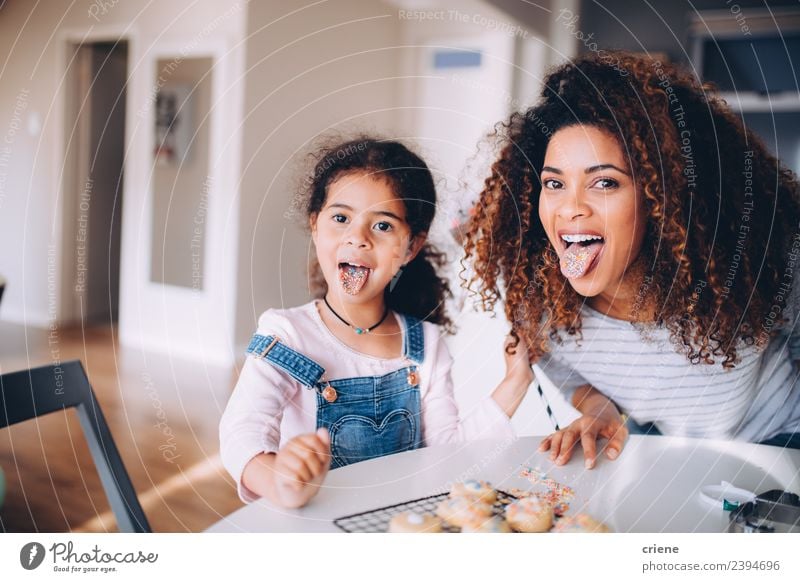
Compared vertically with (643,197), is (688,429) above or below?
below

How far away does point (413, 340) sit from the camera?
27.9 inches

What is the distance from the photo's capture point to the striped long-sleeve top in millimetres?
777

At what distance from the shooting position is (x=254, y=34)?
0.72m

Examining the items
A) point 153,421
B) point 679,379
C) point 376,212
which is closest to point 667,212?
point 679,379

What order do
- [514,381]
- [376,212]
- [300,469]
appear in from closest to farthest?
1. [300,469]
2. [376,212]
3. [514,381]

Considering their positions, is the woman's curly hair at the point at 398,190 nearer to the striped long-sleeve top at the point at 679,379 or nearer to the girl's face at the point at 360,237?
the girl's face at the point at 360,237

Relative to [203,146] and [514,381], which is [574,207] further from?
[203,146]

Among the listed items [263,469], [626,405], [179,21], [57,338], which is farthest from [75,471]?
[626,405]

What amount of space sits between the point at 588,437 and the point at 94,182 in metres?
0.58

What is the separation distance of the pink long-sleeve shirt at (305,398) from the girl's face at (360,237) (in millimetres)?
47

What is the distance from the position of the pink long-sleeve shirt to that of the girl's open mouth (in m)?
0.16
